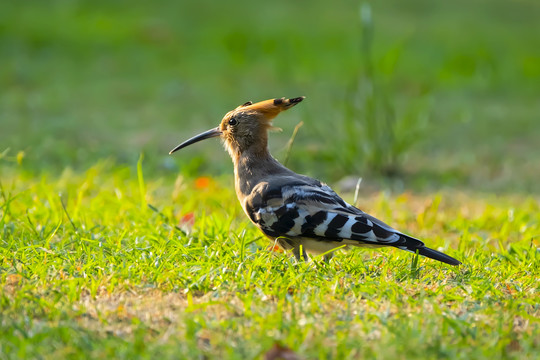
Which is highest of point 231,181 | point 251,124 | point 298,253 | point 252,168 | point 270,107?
point 270,107

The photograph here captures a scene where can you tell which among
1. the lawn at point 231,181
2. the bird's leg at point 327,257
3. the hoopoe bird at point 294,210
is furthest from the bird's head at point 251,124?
the bird's leg at point 327,257

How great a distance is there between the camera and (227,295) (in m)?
2.78

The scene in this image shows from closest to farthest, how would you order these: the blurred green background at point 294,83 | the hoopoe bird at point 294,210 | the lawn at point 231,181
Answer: the lawn at point 231,181, the hoopoe bird at point 294,210, the blurred green background at point 294,83

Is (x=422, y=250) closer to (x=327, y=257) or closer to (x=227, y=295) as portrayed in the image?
(x=327, y=257)

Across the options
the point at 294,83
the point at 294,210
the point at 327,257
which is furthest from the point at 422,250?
the point at 294,83

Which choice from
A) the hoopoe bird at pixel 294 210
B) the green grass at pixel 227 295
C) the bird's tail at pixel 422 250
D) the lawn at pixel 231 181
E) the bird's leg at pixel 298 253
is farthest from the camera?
the bird's leg at pixel 298 253

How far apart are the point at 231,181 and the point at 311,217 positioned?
2420mm

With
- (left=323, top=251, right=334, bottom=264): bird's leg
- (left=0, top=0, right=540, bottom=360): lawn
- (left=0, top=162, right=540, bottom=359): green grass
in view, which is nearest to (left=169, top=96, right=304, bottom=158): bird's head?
(left=0, top=0, right=540, bottom=360): lawn

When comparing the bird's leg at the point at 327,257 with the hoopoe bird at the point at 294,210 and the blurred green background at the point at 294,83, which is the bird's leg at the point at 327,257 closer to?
the hoopoe bird at the point at 294,210

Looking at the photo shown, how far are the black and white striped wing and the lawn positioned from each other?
14 centimetres

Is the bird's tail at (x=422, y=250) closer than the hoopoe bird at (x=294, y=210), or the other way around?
the bird's tail at (x=422, y=250)

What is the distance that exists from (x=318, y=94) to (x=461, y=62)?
274cm

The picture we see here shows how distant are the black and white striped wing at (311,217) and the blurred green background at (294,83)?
157 cm

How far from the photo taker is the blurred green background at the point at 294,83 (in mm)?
6445
